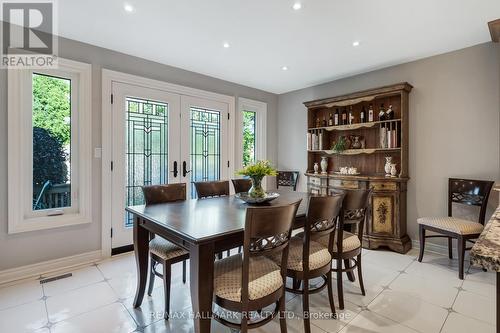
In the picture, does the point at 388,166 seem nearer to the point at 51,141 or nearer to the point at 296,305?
the point at 296,305

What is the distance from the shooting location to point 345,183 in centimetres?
371

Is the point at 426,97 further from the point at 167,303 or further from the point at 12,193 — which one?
the point at 12,193

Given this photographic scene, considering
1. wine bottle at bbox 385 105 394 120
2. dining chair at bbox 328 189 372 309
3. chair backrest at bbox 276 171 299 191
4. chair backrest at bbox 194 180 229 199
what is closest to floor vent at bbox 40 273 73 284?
chair backrest at bbox 194 180 229 199

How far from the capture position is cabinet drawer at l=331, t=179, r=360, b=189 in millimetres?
3592

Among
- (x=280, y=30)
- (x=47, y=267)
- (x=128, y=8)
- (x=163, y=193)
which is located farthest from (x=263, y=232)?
(x=47, y=267)

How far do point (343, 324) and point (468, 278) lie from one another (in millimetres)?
1662

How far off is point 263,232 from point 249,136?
367 cm

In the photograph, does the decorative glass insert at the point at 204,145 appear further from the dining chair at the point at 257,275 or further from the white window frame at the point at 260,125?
the dining chair at the point at 257,275

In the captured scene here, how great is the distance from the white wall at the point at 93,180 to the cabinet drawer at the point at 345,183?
2526 mm

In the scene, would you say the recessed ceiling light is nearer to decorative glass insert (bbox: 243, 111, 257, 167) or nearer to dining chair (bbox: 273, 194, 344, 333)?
dining chair (bbox: 273, 194, 344, 333)

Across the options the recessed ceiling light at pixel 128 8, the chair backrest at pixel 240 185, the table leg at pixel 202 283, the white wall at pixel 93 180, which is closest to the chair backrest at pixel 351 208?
the table leg at pixel 202 283

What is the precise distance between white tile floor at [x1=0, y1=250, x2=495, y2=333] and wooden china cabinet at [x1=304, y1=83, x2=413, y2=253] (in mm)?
690

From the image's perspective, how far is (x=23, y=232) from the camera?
8.73ft

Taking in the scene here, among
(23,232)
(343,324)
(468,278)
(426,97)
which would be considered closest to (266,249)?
(343,324)
